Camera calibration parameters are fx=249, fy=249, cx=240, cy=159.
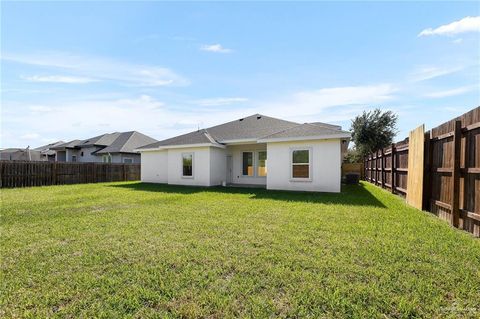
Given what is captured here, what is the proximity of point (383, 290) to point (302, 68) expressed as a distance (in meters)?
12.0

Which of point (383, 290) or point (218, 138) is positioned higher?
point (218, 138)

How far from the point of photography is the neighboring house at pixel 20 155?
1169 inches

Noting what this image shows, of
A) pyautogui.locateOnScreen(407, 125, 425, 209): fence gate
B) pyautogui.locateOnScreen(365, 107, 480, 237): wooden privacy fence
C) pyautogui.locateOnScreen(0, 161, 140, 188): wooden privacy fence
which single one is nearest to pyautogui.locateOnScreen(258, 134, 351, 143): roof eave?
pyautogui.locateOnScreen(365, 107, 480, 237): wooden privacy fence

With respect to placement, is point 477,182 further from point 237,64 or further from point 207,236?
point 237,64

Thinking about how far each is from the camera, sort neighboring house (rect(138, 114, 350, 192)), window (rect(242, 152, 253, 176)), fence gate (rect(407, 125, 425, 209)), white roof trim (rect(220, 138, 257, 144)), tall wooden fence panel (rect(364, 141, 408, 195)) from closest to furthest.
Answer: fence gate (rect(407, 125, 425, 209)), tall wooden fence panel (rect(364, 141, 408, 195)), neighboring house (rect(138, 114, 350, 192)), white roof trim (rect(220, 138, 257, 144)), window (rect(242, 152, 253, 176))

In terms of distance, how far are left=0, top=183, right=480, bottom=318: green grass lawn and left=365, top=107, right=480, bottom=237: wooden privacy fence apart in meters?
0.51

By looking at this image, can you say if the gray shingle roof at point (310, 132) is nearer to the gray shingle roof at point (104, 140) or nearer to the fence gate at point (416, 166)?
the fence gate at point (416, 166)

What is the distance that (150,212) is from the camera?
7465mm

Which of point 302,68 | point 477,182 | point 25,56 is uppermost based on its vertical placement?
point 302,68

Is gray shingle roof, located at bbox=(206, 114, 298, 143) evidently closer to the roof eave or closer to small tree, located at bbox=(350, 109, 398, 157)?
the roof eave

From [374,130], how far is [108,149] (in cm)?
2930

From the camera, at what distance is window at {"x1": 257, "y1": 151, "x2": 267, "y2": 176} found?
15.9 meters

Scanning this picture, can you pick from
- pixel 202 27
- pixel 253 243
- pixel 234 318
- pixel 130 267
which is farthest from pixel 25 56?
pixel 234 318

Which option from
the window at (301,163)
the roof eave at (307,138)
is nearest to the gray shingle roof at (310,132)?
the roof eave at (307,138)
